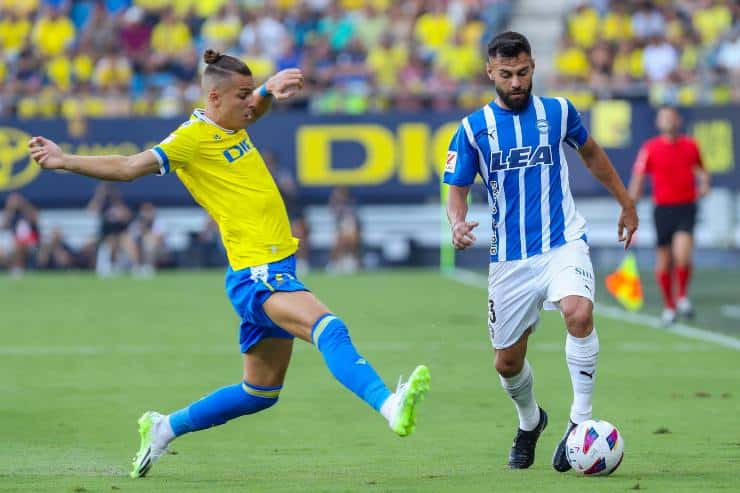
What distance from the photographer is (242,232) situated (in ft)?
24.6

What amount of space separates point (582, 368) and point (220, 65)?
2379 mm

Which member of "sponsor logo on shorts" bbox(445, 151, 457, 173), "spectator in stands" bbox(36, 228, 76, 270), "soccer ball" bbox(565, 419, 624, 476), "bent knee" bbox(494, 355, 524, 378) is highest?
"sponsor logo on shorts" bbox(445, 151, 457, 173)

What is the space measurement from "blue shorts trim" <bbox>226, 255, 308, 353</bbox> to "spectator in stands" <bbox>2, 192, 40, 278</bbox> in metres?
20.6

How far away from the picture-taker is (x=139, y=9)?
99.9 feet

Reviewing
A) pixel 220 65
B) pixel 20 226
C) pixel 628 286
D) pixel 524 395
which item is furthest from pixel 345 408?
pixel 20 226

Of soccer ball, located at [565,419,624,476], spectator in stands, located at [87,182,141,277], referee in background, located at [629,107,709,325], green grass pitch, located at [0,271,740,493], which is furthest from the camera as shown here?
spectator in stands, located at [87,182,141,277]

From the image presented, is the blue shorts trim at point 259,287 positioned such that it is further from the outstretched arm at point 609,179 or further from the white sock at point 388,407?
the outstretched arm at point 609,179

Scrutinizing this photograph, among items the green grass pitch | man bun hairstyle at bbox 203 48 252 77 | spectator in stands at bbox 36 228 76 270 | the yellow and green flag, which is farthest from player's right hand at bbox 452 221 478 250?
spectator in stands at bbox 36 228 76 270

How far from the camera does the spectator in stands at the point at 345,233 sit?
27703mm

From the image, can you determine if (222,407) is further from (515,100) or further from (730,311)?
(730,311)

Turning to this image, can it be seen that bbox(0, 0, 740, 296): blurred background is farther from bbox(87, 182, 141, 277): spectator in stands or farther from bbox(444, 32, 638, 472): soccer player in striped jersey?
bbox(444, 32, 638, 472): soccer player in striped jersey

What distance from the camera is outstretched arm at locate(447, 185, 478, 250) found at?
7.32 meters

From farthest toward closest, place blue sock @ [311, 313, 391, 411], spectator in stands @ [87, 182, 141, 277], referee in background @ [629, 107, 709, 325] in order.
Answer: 1. spectator in stands @ [87, 182, 141, 277]
2. referee in background @ [629, 107, 709, 325]
3. blue sock @ [311, 313, 391, 411]

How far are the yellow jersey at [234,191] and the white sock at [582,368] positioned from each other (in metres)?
1.50
